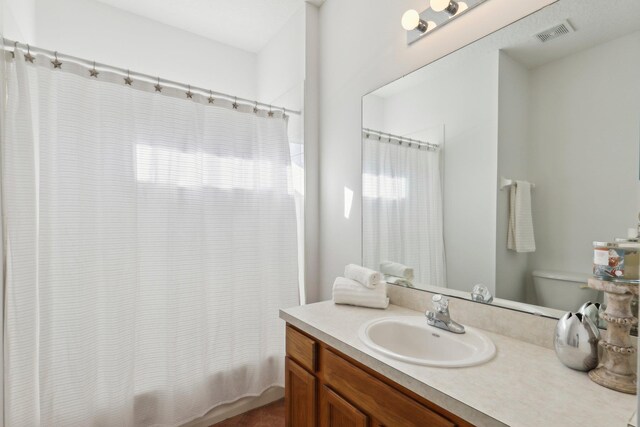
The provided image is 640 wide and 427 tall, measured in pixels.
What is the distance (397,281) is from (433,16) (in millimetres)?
1293

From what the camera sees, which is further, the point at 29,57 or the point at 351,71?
the point at 351,71

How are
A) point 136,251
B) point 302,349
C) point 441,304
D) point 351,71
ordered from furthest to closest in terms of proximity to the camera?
point 351,71 → point 136,251 → point 302,349 → point 441,304

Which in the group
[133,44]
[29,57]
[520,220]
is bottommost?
[520,220]

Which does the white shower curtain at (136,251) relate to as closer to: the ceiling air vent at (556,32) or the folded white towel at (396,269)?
the folded white towel at (396,269)

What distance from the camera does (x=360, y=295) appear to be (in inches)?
60.2

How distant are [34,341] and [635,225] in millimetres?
2354

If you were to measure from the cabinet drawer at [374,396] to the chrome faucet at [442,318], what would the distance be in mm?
386

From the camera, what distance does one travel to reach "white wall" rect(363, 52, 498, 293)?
124cm

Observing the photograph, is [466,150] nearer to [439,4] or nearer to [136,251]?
[439,4]

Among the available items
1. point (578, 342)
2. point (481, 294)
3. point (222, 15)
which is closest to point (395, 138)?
point (481, 294)

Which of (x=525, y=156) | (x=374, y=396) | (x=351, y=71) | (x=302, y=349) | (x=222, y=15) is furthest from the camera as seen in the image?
(x=222, y=15)

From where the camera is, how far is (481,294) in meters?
1.24

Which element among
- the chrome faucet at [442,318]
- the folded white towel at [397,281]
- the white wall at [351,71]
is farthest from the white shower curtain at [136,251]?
the chrome faucet at [442,318]

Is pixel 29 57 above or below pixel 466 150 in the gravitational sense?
above
